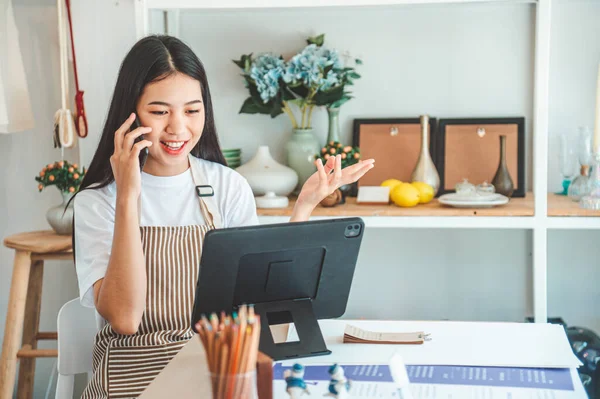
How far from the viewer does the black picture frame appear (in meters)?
3.07

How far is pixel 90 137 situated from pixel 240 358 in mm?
2064

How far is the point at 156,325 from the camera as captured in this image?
1901mm

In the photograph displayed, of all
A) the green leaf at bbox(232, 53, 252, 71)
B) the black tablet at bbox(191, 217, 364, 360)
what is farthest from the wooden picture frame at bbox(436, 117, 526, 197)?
the black tablet at bbox(191, 217, 364, 360)

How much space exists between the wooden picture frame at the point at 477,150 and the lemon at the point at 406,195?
29 cm

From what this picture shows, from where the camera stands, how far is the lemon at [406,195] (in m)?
2.80

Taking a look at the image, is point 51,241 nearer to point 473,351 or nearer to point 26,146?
point 26,146

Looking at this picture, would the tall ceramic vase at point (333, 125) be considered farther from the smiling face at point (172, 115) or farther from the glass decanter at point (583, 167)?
the smiling face at point (172, 115)

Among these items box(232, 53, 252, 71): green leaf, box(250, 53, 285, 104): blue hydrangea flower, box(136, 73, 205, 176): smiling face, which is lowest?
box(136, 73, 205, 176): smiling face

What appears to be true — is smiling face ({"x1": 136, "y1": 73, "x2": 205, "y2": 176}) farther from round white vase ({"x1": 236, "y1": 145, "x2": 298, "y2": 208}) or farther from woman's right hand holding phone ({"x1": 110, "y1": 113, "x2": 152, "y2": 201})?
round white vase ({"x1": 236, "y1": 145, "x2": 298, "y2": 208})

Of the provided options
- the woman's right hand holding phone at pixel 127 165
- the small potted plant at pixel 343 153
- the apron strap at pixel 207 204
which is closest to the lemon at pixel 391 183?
the small potted plant at pixel 343 153

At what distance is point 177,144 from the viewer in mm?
1946

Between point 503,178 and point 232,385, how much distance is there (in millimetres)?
2017

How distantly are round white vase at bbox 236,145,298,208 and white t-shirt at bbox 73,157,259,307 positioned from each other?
69 centimetres

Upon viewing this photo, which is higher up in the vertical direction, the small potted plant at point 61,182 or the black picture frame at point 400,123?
the black picture frame at point 400,123
